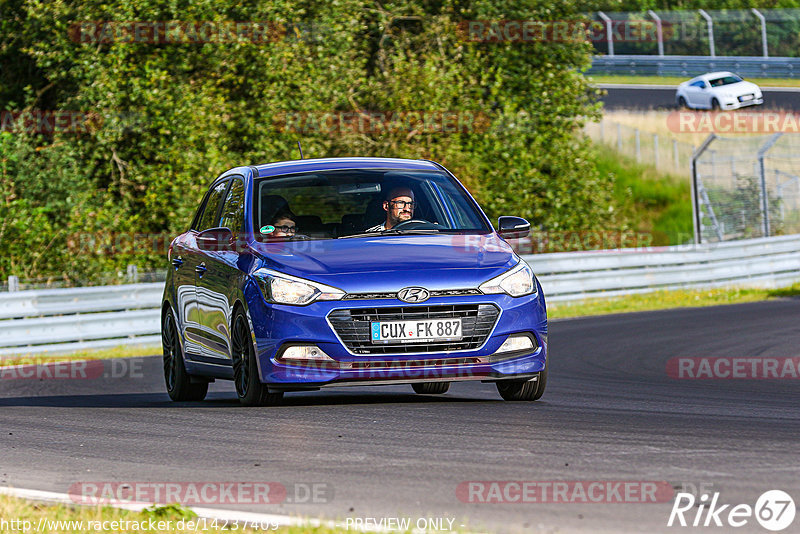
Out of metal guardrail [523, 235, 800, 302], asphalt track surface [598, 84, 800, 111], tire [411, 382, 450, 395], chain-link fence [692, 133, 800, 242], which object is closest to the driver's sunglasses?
tire [411, 382, 450, 395]

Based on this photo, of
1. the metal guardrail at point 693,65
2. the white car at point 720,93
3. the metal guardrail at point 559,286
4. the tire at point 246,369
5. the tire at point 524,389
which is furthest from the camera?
the metal guardrail at point 693,65

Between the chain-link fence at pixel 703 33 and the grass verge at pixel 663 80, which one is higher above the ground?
the chain-link fence at pixel 703 33

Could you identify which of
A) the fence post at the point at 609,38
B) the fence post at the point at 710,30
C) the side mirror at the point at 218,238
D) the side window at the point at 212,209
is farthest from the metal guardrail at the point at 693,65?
the side mirror at the point at 218,238

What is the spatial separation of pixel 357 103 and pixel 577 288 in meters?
7.69

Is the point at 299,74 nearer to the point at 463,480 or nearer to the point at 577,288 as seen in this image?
the point at 577,288

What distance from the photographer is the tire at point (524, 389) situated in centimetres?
948

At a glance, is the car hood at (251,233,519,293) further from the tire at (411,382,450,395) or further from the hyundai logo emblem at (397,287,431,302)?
the tire at (411,382,450,395)

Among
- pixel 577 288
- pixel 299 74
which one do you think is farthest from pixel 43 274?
A: pixel 577 288

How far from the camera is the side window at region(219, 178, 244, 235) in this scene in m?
10.1

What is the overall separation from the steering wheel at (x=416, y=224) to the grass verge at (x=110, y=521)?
435cm

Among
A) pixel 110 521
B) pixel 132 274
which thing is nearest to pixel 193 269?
pixel 110 521

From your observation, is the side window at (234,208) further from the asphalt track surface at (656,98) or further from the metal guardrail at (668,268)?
the asphalt track surface at (656,98)

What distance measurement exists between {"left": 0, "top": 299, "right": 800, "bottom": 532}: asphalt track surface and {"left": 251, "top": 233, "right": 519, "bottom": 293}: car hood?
2.71 ft

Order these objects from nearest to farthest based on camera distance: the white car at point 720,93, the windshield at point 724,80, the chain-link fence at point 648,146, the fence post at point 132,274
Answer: the fence post at point 132,274, the chain-link fence at point 648,146, the white car at point 720,93, the windshield at point 724,80
